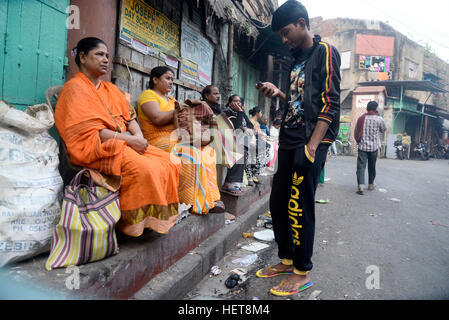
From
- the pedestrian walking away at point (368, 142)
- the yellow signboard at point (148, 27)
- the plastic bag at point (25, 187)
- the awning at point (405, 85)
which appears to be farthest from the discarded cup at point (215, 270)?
the awning at point (405, 85)

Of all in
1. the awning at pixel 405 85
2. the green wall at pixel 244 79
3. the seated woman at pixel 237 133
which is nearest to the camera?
the seated woman at pixel 237 133

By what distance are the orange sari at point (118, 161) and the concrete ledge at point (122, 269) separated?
108 millimetres

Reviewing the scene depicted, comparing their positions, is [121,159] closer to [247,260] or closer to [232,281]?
[232,281]

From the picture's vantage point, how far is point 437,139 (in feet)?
86.9

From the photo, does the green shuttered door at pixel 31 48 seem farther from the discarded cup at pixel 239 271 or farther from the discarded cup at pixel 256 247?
the discarded cup at pixel 256 247

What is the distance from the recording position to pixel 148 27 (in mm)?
3924

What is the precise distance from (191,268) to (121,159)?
3.09 ft

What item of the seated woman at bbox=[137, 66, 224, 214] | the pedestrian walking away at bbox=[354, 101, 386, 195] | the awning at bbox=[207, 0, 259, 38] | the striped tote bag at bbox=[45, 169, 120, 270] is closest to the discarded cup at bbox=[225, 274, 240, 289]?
the seated woman at bbox=[137, 66, 224, 214]

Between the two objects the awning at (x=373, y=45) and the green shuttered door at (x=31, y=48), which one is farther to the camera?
the awning at (x=373, y=45)

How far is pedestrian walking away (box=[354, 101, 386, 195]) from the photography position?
6.10 metres

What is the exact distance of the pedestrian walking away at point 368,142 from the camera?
6.10 metres

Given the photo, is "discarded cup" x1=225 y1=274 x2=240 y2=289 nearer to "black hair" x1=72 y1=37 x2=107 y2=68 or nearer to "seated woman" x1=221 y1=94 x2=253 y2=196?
"seated woman" x1=221 y1=94 x2=253 y2=196

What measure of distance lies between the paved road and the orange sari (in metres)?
0.68
